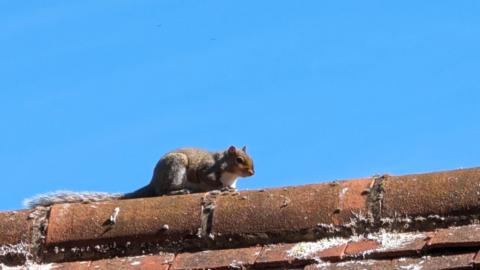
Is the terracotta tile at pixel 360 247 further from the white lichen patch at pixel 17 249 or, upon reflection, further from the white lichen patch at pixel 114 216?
the white lichen patch at pixel 17 249

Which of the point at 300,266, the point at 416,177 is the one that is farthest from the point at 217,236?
the point at 416,177

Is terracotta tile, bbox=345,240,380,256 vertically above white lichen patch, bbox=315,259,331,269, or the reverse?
terracotta tile, bbox=345,240,380,256

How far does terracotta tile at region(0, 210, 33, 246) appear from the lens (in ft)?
11.3

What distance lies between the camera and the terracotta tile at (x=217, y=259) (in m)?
3.06

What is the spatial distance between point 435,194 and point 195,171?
515 cm

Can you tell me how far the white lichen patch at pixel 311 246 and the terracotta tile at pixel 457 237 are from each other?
27 cm

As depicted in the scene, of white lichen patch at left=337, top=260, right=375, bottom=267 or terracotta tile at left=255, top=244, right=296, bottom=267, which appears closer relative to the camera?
white lichen patch at left=337, top=260, right=375, bottom=267

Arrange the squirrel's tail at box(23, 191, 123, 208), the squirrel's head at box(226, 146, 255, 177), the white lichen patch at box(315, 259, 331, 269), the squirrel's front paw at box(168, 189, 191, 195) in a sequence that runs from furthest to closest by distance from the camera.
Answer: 1. the squirrel's head at box(226, 146, 255, 177)
2. the squirrel's front paw at box(168, 189, 191, 195)
3. the squirrel's tail at box(23, 191, 123, 208)
4. the white lichen patch at box(315, 259, 331, 269)

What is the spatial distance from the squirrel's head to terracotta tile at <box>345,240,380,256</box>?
18.2ft

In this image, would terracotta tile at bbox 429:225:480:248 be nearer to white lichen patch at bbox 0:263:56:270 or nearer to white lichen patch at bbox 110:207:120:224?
white lichen patch at bbox 110:207:120:224

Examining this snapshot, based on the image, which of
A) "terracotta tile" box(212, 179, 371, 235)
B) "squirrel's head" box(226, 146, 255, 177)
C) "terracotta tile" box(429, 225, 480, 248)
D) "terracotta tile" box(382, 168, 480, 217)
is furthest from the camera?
"squirrel's head" box(226, 146, 255, 177)

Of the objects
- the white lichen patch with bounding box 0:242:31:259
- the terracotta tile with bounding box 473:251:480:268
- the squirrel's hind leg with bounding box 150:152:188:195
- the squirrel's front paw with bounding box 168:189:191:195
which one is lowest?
the terracotta tile with bounding box 473:251:480:268

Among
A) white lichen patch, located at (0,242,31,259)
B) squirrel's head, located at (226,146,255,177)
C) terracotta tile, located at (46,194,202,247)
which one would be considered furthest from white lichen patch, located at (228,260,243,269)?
squirrel's head, located at (226,146,255,177)

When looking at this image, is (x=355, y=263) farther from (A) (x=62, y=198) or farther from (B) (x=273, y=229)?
(A) (x=62, y=198)
